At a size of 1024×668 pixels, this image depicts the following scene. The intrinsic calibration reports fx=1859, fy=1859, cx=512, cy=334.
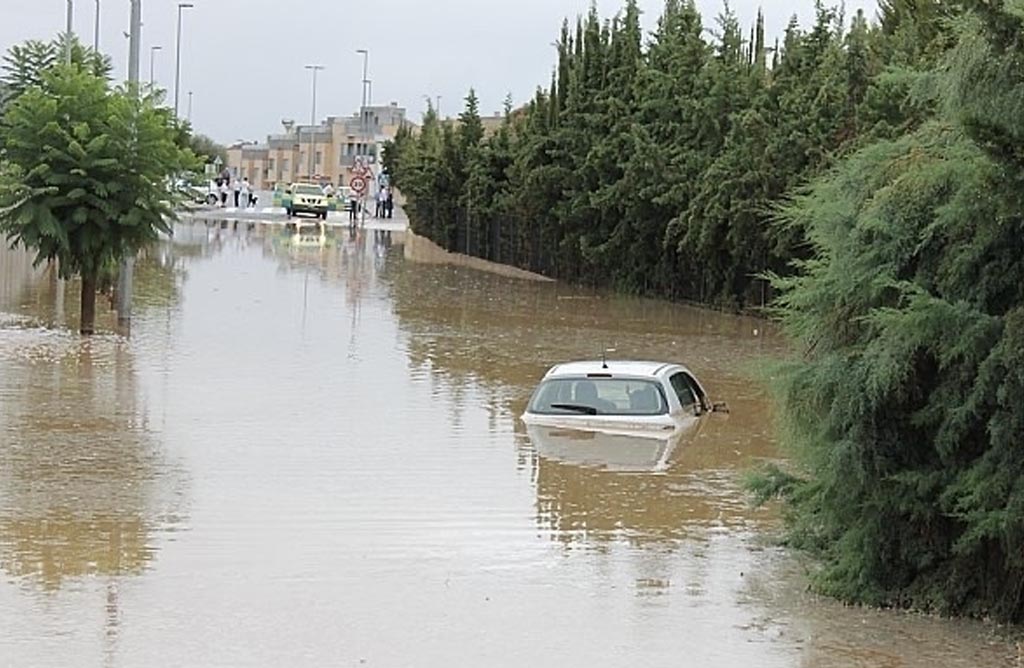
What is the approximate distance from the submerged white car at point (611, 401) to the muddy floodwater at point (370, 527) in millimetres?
403

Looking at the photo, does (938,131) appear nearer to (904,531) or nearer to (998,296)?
(998,296)

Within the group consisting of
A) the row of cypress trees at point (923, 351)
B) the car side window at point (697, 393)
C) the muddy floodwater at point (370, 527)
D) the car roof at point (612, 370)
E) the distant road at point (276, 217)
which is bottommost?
the muddy floodwater at point (370, 527)

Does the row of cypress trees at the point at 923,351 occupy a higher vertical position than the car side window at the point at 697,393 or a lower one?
higher

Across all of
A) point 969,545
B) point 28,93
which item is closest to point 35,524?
point 969,545

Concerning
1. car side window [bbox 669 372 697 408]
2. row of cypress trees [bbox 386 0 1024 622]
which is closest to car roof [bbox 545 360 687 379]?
car side window [bbox 669 372 697 408]

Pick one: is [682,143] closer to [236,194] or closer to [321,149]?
[236,194]

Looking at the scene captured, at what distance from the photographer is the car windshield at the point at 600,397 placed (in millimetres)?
21281

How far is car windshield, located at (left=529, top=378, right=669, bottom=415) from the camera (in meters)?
21.3

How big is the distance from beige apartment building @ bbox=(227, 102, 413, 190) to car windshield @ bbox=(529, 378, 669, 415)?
119528 mm

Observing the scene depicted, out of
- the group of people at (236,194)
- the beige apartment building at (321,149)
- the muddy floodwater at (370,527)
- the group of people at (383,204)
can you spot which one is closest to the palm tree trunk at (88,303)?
the muddy floodwater at (370,527)

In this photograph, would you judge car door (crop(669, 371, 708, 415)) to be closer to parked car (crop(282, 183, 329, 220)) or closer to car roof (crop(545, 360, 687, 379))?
car roof (crop(545, 360, 687, 379))

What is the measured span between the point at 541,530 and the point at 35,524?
13.7 ft

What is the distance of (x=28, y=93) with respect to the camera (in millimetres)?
31922

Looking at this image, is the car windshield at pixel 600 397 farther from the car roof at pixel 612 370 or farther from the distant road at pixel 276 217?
the distant road at pixel 276 217
